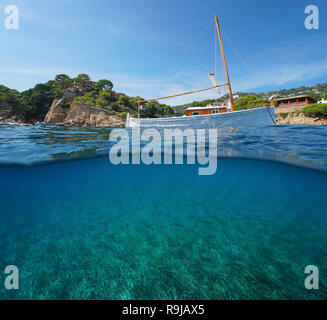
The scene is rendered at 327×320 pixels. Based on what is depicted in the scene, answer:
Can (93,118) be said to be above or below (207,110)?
above

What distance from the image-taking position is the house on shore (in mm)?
43062

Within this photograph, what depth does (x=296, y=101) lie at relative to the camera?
44906mm

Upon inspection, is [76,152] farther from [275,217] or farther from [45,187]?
[275,217]

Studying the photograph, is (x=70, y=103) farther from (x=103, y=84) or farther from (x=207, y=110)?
(x=207, y=110)

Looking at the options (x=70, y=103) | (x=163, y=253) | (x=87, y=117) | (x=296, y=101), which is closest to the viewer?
(x=163, y=253)

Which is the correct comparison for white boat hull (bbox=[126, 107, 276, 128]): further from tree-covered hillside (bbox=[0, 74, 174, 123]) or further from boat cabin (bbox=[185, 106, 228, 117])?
tree-covered hillside (bbox=[0, 74, 174, 123])

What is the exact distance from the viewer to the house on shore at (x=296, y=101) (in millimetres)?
43062

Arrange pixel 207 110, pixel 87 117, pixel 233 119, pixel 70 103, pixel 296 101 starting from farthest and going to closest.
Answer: pixel 70 103
pixel 296 101
pixel 87 117
pixel 207 110
pixel 233 119

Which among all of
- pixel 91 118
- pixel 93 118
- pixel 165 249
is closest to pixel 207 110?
pixel 165 249

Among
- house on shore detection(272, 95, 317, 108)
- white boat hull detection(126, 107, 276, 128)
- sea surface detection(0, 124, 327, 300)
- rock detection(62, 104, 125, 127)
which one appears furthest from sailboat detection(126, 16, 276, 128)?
house on shore detection(272, 95, 317, 108)

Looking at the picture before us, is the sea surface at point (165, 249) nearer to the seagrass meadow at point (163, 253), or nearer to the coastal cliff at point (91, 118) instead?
the seagrass meadow at point (163, 253)

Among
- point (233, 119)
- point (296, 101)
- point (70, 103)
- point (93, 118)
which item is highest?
point (70, 103)
